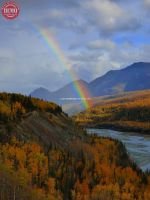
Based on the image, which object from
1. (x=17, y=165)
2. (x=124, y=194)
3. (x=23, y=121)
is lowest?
(x=124, y=194)

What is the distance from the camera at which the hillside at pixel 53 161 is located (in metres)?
78.3

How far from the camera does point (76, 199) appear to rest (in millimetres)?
82875

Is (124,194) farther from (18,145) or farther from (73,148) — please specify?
(18,145)

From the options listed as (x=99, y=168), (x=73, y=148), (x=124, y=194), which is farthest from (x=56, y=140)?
(x=124, y=194)

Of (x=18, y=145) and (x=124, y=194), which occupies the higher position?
(x=18, y=145)

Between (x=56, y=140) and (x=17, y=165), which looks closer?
(x=17, y=165)

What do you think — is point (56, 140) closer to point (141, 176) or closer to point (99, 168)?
point (99, 168)

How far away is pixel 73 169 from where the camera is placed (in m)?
90.8

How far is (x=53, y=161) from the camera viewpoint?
86.9 m

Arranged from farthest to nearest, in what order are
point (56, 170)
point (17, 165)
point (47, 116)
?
point (47, 116), point (56, 170), point (17, 165)

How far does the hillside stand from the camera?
257ft

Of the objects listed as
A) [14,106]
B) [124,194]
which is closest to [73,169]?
[124,194]

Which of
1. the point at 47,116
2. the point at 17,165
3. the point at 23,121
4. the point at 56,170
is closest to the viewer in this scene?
the point at 17,165

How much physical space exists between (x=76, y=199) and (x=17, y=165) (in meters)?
11.0
